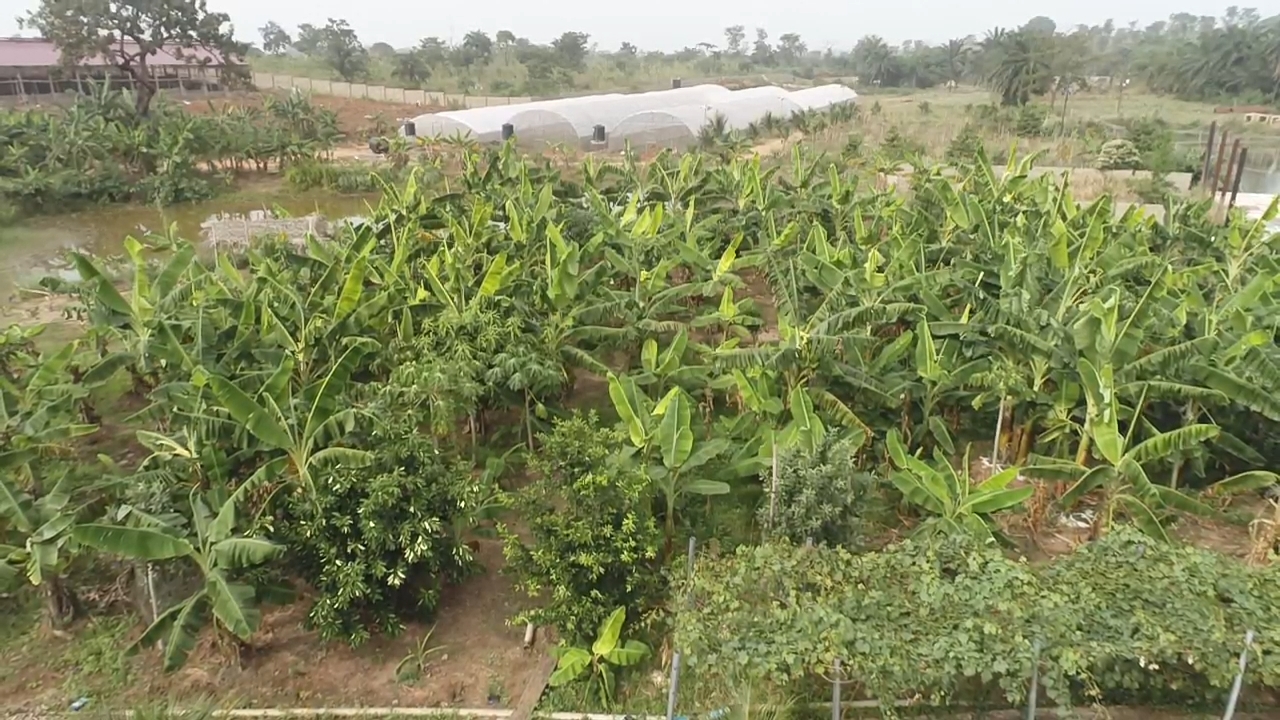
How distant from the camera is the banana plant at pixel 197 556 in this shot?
15.2 ft

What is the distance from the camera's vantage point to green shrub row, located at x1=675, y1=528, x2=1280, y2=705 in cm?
404

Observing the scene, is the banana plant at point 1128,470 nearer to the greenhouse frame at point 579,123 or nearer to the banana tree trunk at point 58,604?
the banana tree trunk at point 58,604

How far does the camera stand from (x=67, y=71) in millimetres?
25922

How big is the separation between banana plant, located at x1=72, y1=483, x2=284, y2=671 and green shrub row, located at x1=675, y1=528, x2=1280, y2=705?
99.7 inches

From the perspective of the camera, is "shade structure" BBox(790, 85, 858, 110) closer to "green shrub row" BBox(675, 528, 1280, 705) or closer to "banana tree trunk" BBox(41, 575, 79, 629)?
Answer: "green shrub row" BBox(675, 528, 1280, 705)

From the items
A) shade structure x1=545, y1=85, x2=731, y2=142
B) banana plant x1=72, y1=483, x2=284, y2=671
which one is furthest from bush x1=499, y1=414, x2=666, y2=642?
shade structure x1=545, y1=85, x2=731, y2=142

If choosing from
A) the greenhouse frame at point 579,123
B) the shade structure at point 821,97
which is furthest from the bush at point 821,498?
the shade structure at point 821,97

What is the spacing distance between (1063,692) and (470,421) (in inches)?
211

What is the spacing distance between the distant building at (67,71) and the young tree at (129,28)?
1.44 m

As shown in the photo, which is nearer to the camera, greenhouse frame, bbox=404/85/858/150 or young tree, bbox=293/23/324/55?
greenhouse frame, bbox=404/85/858/150

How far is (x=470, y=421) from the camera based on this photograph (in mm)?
7719

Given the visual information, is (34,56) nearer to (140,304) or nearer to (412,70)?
(412,70)

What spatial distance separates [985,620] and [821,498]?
1.29 m

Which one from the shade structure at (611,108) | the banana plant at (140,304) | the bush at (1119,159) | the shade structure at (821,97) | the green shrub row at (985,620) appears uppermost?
the shade structure at (821,97)
